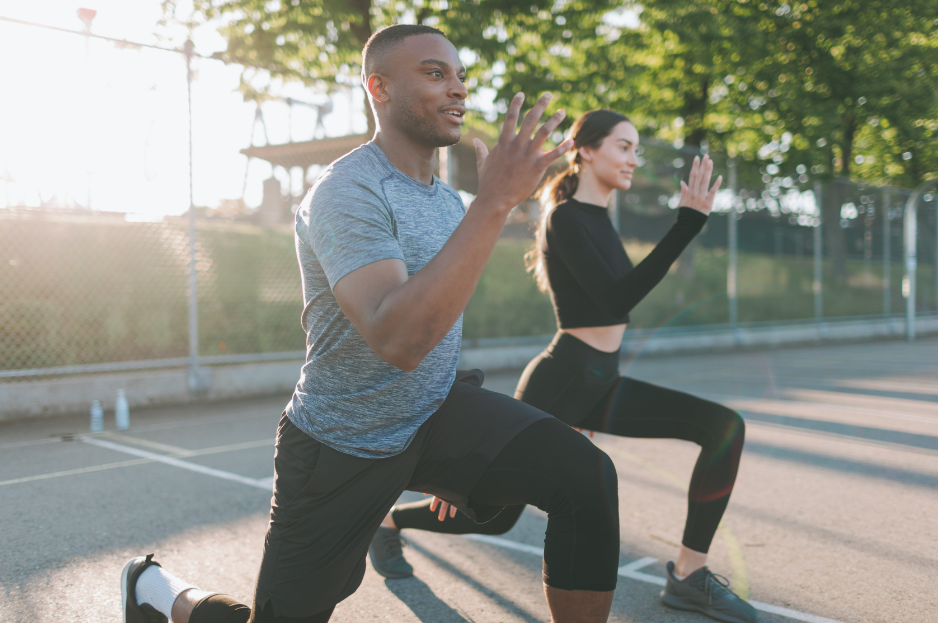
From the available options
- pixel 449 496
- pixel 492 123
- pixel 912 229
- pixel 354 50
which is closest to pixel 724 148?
pixel 912 229

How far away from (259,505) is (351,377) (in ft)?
9.31

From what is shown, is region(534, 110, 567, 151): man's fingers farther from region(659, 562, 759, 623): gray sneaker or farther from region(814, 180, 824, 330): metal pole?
region(814, 180, 824, 330): metal pole

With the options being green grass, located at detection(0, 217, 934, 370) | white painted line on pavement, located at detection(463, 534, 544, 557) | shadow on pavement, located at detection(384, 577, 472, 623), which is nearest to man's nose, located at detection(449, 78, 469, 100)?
shadow on pavement, located at detection(384, 577, 472, 623)

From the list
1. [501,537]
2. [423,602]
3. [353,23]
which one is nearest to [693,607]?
[423,602]

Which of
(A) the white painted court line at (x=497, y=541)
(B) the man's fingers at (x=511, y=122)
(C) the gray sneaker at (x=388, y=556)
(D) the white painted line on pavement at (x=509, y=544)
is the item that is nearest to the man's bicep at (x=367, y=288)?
(B) the man's fingers at (x=511, y=122)

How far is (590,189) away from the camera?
11.0ft

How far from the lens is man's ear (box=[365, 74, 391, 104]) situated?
2.05m

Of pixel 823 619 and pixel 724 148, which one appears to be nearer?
pixel 823 619

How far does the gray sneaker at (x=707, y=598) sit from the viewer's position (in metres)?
2.88

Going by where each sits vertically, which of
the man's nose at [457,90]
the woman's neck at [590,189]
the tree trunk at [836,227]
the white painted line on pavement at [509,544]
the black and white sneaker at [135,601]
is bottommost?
the white painted line on pavement at [509,544]

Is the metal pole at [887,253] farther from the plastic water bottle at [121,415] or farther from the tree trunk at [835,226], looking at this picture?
the plastic water bottle at [121,415]

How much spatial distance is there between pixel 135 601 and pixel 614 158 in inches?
103

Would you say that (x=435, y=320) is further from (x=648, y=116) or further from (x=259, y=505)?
(x=648, y=116)

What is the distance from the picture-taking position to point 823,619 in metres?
2.88
